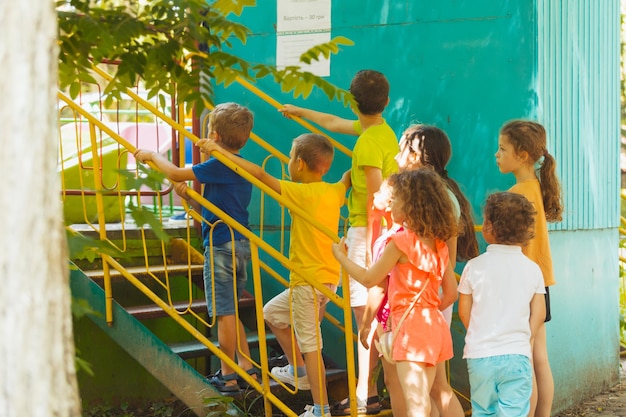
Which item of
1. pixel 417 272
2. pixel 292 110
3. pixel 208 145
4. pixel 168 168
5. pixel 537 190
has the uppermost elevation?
pixel 292 110

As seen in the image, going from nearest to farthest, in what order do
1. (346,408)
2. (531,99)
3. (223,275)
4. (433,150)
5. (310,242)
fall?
(433,150), (310,242), (346,408), (223,275), (531,99)

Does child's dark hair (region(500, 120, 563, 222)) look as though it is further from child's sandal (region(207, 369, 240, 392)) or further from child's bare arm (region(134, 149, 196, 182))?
child's sandal (region(207, 369, 240, 392))

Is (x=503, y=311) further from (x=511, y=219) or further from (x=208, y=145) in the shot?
(x=208, y=145)

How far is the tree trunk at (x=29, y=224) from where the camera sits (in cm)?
202

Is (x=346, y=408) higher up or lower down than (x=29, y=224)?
lower down

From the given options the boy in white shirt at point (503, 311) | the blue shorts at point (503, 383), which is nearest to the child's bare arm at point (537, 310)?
the boy in white shirt at point (503, 311)

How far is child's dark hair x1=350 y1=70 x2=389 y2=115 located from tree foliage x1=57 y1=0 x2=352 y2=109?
1.53m

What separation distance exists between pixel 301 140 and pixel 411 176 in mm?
860

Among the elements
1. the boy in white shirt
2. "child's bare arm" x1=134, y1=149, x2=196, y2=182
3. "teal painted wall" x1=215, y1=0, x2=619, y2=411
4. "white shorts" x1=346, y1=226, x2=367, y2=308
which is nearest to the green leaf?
"child's bare arm" x1=134, y1=149, x2=196, y2=182

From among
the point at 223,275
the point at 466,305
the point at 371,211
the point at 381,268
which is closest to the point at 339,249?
the point at 381,268

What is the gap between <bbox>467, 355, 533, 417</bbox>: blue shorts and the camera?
408 cm

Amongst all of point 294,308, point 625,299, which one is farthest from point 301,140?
point 625,299

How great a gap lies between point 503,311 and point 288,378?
145cm

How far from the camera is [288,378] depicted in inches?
203
